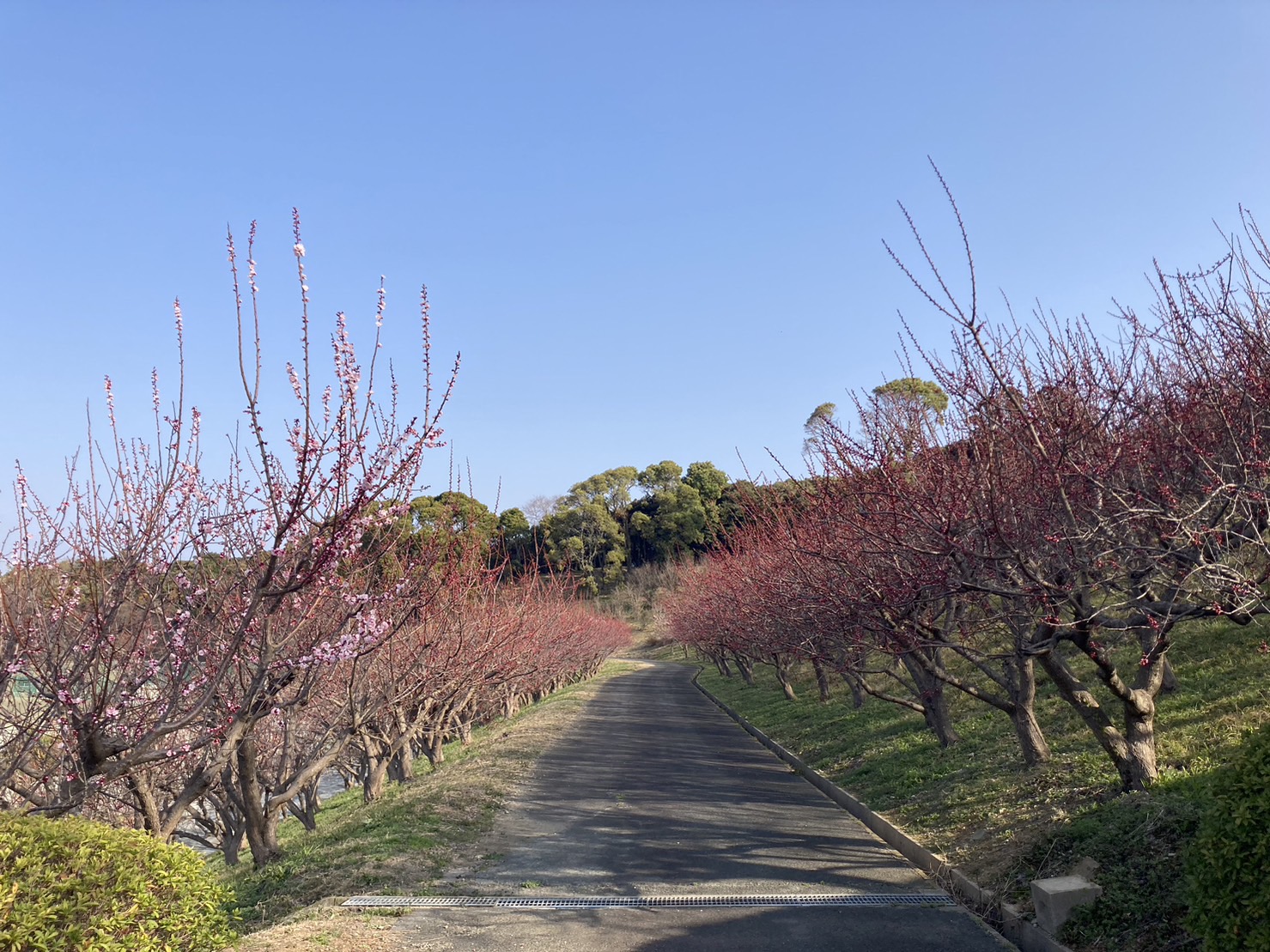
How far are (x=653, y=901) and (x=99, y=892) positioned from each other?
4337mm

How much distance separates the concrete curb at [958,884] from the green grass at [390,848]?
4.20 m

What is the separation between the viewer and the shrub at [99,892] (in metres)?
3.96

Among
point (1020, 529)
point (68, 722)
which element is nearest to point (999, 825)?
point (1020, 529)

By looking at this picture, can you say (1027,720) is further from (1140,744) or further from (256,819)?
(256,819)

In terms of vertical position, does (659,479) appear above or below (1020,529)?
above

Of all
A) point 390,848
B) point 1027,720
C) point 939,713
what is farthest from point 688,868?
point 939,713

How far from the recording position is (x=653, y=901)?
23.7 ft

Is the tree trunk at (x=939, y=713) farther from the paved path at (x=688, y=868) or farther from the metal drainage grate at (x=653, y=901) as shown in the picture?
the metal drainage grate at (x=653, y=901)

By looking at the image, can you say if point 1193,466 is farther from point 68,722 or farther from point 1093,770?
point 68,722

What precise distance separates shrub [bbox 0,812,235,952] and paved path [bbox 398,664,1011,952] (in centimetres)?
206

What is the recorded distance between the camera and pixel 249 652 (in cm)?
793

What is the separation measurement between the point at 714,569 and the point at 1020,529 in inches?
775

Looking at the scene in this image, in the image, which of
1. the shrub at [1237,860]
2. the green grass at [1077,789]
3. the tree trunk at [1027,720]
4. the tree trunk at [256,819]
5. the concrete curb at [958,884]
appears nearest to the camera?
the shrub at [1237,860]

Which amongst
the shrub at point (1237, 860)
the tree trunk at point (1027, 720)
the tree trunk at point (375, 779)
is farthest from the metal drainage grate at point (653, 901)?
the tree trunk at point (375, 779)
